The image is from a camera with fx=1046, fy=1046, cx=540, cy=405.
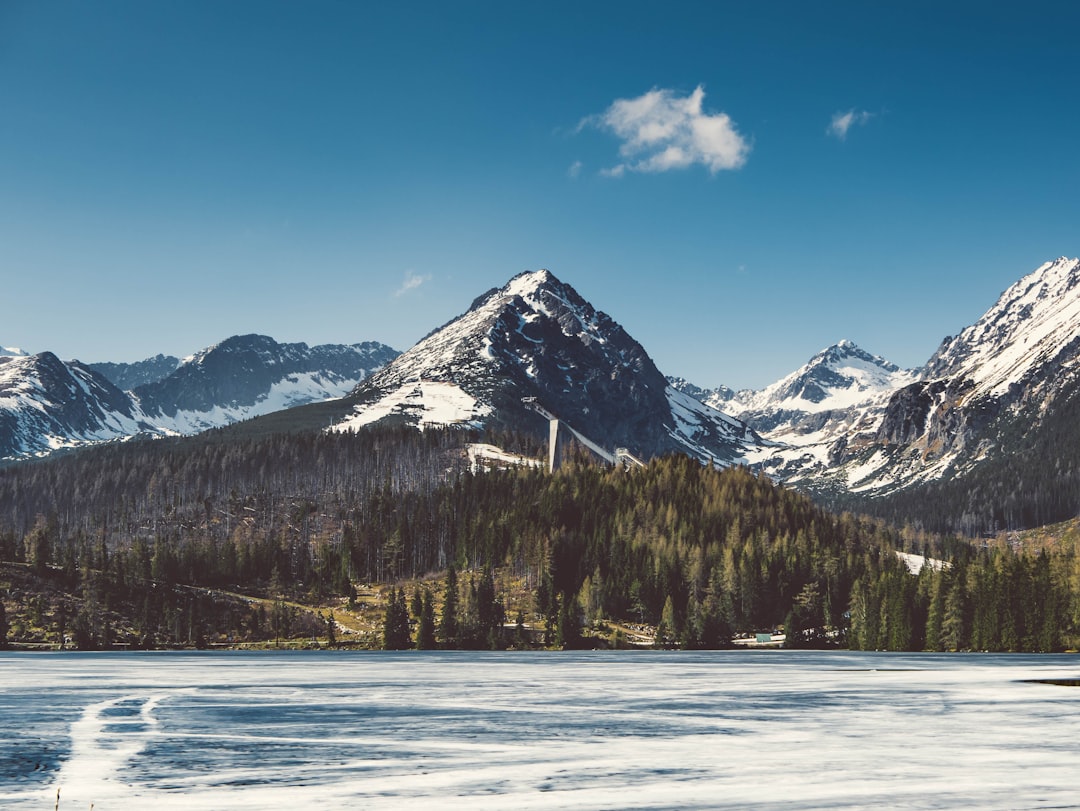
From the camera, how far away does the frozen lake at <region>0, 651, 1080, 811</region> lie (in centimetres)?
4162

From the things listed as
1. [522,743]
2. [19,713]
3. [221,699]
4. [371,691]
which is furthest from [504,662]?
[522,743]

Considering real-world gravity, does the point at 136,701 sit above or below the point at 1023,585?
below

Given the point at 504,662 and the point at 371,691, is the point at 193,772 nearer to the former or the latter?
the point at 371,691

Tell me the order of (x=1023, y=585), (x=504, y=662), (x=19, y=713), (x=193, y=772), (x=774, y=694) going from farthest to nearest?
1. (x=1023, y=585)
2. (x=504, y=662)
3. (x=774, y=694)
4. (x=19, y=713)
5. (x=193, y=772)

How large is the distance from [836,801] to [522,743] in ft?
69.5

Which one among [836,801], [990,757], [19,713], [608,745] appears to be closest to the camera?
[836,801]

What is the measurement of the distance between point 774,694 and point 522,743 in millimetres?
42402

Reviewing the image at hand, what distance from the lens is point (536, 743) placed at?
56.9 m

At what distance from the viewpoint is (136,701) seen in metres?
82.4

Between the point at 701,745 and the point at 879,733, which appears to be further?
the point at 879,733

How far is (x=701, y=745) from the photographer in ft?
187

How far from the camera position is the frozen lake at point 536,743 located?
137 feet

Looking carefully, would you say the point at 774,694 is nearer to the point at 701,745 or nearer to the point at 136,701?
the point at 701,745

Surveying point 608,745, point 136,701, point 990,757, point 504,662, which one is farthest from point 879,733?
point 504,662
